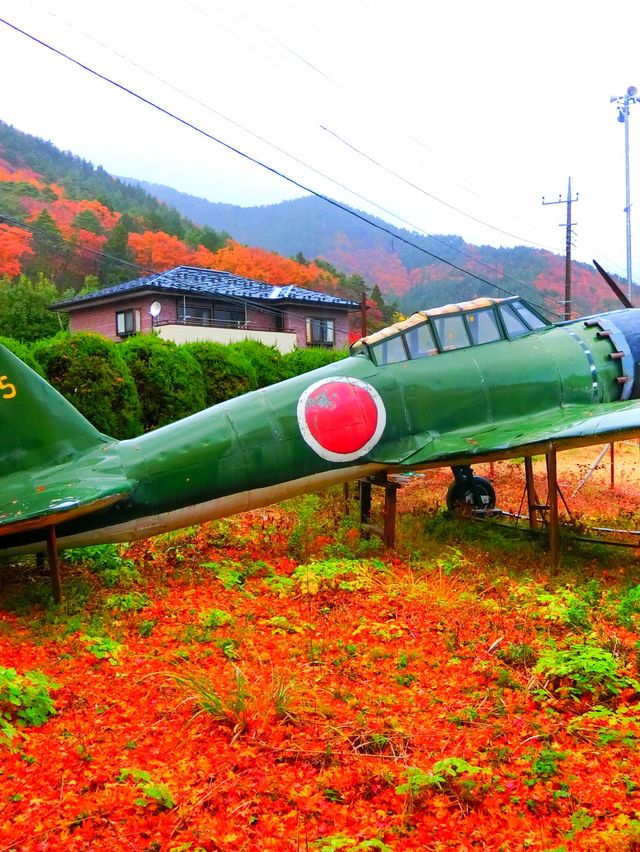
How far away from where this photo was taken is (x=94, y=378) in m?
14.5

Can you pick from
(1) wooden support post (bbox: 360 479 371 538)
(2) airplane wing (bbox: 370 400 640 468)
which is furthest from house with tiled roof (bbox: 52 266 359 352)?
(2) airplane wing (bbox: 370 400 640 468)

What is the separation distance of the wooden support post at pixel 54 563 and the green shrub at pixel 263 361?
45.7ft

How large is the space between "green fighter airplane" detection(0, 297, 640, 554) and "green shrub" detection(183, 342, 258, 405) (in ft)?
32.8

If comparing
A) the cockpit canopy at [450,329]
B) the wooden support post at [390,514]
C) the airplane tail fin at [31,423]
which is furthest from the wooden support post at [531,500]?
the airplane tail fin at [31,423]

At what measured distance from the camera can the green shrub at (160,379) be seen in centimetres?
1623

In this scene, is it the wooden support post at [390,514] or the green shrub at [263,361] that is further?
the green shrub at [263,361]

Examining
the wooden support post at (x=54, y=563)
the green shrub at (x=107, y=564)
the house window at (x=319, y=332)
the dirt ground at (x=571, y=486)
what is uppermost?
the house window at (x=319, y=332)

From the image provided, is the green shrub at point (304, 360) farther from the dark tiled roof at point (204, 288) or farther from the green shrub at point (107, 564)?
the green shrub at point (107, 564)

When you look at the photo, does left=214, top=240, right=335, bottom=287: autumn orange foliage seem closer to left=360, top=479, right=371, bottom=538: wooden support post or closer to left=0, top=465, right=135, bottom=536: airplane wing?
left=360, top=479, right=371, bottom=538: wooden support post

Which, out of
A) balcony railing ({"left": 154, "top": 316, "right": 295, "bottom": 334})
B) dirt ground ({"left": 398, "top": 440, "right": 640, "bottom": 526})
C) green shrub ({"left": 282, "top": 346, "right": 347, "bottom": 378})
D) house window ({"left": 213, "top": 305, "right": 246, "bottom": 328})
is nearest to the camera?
dirt ground ({"left": 398, "top": 440, "right": 640, "bottom": 526})

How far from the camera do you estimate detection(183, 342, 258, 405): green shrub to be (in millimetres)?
18016

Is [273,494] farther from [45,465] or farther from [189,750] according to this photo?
[189,750]

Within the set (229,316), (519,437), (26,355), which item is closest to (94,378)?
(26,355)

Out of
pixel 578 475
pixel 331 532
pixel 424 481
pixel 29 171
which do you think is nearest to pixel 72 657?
pixel 331 532
